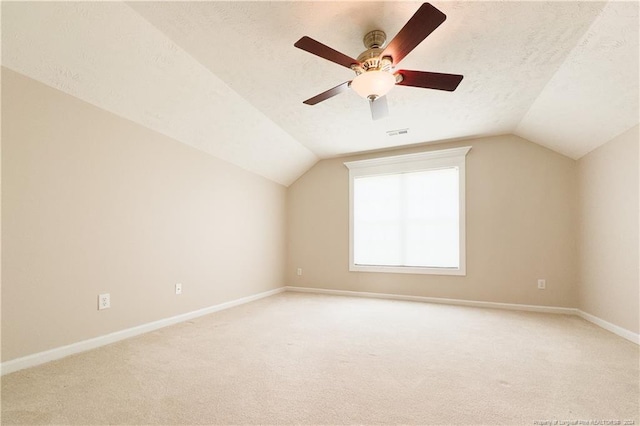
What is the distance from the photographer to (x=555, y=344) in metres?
2.63

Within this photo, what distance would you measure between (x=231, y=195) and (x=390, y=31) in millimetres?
2868

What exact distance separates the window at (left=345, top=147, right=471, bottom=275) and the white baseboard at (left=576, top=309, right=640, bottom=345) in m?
1.36

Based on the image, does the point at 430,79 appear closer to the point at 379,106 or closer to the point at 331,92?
the point at 379,106

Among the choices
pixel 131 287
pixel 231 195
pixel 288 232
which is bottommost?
pixel 131 287

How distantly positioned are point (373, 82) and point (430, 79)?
416 mm

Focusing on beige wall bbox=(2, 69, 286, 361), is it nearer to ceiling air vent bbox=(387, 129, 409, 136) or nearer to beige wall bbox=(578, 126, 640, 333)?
ceiling air vent bbox=(387, 129, 409, 136)

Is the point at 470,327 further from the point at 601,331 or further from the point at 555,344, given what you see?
the point at 601,331

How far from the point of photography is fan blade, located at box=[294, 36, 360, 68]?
171 centimetres

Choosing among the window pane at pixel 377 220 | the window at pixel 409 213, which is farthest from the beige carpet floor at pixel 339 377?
the window pane at pixel 377 220

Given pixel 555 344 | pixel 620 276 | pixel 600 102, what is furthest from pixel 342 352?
pixel 600 102

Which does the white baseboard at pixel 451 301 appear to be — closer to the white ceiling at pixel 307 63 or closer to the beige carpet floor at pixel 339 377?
the beige carpet floor at pixel 339 377

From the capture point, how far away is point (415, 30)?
1619 mm

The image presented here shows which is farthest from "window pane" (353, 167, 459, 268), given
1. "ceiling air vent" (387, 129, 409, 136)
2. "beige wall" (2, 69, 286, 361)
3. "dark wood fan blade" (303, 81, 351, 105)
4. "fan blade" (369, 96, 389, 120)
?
"dark wood fan blade" (303, 81, 351, 105)

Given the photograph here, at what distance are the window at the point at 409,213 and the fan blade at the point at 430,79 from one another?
96.5 inches
